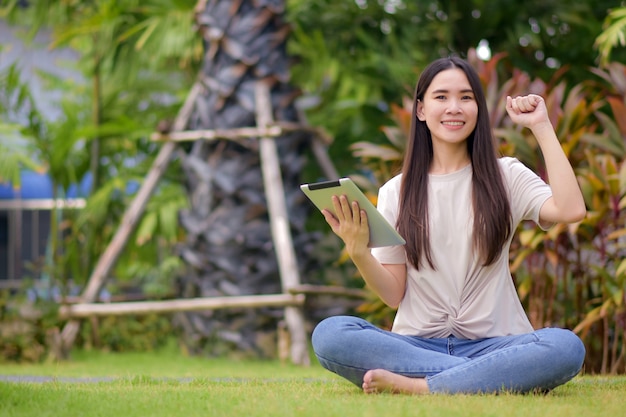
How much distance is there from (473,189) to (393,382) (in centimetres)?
81

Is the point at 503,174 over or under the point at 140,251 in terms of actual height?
over

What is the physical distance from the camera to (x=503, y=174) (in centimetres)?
341

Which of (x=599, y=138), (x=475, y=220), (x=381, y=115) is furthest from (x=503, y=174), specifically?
(x=381, y=115)

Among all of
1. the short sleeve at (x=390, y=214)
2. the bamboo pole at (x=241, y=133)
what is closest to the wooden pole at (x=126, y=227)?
the bamboo pole at (x=241, y=133)

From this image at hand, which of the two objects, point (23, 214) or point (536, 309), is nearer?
point (536, 309)

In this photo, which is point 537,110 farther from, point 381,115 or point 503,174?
point 381,115

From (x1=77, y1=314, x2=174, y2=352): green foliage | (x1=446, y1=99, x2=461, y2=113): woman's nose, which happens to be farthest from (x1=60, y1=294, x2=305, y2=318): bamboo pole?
(x1=446, y1=99, x2=461, y2=113): woman's nose

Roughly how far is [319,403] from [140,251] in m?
6.77

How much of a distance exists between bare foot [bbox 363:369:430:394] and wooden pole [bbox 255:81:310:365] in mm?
2864

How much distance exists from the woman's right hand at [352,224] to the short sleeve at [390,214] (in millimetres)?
230

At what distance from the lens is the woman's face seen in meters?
3.41

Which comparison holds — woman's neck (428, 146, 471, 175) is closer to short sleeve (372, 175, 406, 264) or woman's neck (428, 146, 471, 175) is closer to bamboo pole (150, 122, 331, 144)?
short sleeve (372, 175, 406, 264)

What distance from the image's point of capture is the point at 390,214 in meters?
3.56

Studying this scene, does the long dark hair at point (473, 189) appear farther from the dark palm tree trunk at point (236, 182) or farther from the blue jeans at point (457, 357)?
the dark palm tree trunk at point (236, 182)
